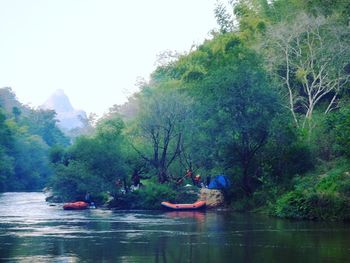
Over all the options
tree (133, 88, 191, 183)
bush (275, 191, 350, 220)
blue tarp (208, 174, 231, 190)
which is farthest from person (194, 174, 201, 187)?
bush (275, 191, 350, 220)

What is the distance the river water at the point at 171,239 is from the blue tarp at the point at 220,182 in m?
3.37

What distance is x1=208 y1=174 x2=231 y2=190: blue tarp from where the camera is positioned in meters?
38.2

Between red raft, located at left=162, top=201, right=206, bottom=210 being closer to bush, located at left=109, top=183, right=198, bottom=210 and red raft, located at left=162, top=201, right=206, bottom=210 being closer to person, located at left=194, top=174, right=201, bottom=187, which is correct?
bush, located at left=109, top=183, right=198, bottom=210

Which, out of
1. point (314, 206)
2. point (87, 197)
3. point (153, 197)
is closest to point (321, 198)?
point (314, 206)

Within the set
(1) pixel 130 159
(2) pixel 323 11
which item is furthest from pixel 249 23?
(1) pixel 130 159

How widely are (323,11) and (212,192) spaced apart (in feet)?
55.4

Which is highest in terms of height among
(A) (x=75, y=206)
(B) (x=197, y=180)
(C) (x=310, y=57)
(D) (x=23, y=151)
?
(C) (x=310, y=57)

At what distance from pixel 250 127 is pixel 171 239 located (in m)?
14.9

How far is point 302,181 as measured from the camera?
33812 millimetres

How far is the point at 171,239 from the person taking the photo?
23.2m

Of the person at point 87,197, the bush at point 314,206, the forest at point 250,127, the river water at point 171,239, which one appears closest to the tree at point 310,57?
the forest at point 250,127

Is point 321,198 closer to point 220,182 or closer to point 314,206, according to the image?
point 314,206

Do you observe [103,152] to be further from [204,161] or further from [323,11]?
[323,11]

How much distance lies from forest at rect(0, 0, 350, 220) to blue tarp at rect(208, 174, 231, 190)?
1.06 feet
